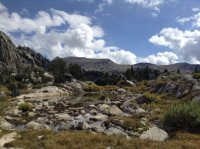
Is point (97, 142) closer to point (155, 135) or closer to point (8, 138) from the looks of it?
point (155, 135)

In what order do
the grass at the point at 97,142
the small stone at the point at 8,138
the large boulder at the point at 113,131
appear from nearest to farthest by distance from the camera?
1. the grass at the point at 97,142
2. the small stone at the point at 8,138
3. the large boulder at the point at 113,131

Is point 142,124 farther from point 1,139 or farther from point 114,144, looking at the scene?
point 1,139

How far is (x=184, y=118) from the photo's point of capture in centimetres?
2459

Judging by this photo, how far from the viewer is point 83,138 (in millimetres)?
20906

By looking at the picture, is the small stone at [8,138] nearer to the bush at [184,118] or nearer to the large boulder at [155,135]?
the large boulder at [155,135]

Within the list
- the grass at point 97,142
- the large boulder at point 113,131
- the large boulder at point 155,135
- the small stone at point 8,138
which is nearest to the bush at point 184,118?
the grass at point 97,142

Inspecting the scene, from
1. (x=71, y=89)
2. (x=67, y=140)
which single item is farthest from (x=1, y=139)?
(x=71, y=89)

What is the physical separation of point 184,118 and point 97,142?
7.56 meters

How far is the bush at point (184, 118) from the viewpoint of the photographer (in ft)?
78.4

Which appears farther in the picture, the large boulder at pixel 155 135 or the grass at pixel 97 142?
the large boulder at pixel 155 135

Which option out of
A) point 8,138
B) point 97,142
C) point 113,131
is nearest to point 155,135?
point 113,131

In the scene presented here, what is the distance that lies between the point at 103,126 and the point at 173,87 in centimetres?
3966

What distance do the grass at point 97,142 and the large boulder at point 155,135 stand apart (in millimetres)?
Result: 659

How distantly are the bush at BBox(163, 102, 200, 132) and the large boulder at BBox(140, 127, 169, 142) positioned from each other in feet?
7.08
